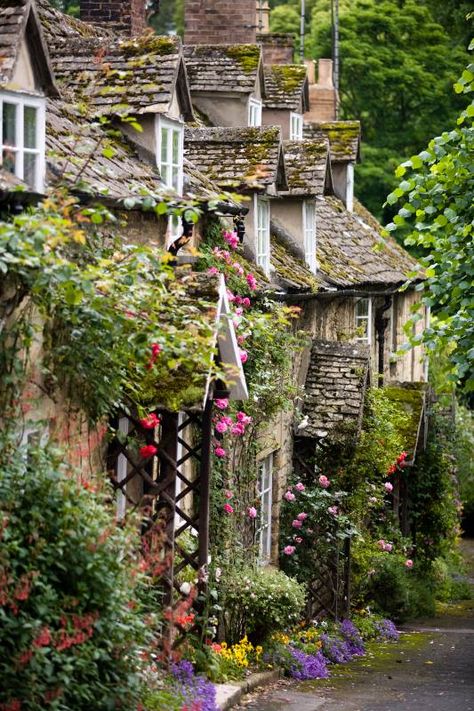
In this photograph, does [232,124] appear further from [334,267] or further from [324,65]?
[324,65]

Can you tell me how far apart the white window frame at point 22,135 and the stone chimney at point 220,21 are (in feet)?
39.2

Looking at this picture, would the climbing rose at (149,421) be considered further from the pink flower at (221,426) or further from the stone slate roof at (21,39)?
the stone slate roof at (21,39)

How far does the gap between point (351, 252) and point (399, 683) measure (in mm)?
10020

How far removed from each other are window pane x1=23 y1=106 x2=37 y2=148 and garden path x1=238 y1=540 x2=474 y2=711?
20.3 ft

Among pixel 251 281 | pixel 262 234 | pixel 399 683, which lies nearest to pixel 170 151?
pixel 251 281

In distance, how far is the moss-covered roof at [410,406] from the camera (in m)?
24.6

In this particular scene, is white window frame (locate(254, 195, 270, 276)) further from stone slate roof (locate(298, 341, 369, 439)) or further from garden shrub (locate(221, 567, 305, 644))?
garden shrub (locate(221, 567, 305, 644))

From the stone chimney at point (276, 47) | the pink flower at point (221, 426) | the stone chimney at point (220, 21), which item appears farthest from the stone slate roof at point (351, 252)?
the pink flower at point (221, 426)

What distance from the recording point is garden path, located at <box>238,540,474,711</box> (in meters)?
14.7

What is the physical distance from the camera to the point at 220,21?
74.5ft

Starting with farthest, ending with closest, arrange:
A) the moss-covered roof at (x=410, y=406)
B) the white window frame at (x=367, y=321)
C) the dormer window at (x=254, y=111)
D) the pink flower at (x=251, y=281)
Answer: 1. the white window frame at (x=367, y=321)
2. the moss-covered roof at (x=410, y=406)
3. the dormer window at (x=254, y=111)
4. the pink flower at (x=251, y=281)

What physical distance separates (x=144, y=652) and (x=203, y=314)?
3.10 m

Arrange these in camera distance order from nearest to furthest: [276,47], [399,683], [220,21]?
[399,683] → [220,21] → [276,47]

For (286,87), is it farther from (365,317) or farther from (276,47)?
(365,317)
